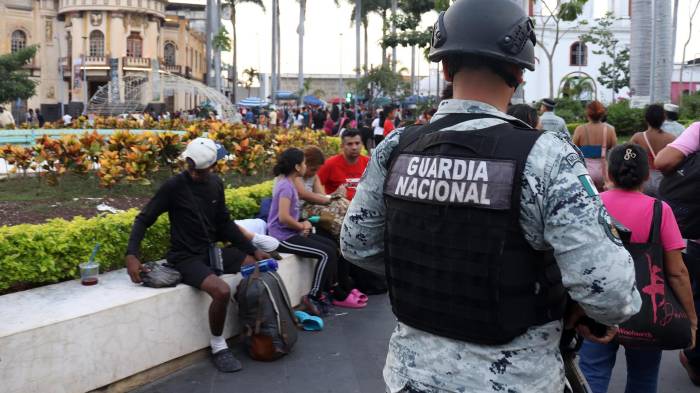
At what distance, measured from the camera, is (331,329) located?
632 cm

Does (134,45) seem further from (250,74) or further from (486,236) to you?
(486,236)

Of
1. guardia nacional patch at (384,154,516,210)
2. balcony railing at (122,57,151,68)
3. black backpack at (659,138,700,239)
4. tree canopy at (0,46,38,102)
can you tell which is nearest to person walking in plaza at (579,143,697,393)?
black backpack at (659,138,700,239)

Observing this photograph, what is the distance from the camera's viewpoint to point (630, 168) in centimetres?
367

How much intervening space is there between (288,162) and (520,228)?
4.82 metres

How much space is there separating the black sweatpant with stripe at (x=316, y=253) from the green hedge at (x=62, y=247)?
1079mm

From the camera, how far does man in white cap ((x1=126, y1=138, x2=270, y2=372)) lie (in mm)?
5234

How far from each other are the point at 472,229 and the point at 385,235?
1.18 ft

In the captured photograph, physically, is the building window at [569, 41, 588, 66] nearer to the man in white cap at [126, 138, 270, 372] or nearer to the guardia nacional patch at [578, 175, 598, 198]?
Answer: the man in white cap at [126, 138, 270, 372]

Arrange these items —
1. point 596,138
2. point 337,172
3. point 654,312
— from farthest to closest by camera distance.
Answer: point 596,138 < point 337,172 < point 654,312

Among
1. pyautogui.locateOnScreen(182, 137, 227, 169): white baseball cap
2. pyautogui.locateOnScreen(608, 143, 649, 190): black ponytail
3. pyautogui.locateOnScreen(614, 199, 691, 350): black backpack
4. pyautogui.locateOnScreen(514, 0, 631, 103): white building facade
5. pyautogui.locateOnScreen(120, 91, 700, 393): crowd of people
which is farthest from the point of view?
pyautogui.locateOnScreen(514, 0, 631, 103): white building facade

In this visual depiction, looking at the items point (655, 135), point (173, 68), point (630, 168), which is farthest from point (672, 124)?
point (173, 68)

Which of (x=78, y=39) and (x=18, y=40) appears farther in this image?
(x=18, y=40)

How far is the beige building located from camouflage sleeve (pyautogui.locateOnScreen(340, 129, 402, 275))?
183ft

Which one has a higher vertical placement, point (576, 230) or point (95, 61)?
point (95, 61)
